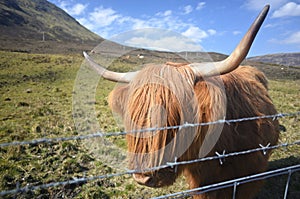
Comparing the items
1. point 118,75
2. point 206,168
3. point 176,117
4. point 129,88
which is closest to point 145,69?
point 129,88

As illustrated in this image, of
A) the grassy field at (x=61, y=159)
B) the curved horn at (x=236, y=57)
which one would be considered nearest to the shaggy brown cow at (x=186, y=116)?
the curved horn at (x=236, y=57)

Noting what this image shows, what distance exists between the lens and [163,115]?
6.77 ft

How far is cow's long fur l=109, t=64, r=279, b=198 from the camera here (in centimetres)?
209

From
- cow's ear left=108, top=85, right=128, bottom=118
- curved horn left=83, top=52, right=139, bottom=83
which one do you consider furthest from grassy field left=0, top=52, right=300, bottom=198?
curved horn left=83, top=52, right=139, bottom=83

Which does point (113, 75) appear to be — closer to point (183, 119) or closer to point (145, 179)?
point (183, 119)

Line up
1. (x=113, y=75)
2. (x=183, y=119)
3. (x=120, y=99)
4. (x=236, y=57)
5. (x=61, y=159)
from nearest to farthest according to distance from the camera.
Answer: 1. (x=236, y=57)
2. (x=183, y=119)
3. (x=120, y=99)
4. (x=113, y=75)
5. (x=61, y=159)

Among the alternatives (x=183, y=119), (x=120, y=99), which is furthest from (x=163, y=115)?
(x=120, y=99)

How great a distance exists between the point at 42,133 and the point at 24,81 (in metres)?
11.2

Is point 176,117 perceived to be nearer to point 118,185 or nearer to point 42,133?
point 118,185

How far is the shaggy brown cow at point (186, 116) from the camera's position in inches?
81.6

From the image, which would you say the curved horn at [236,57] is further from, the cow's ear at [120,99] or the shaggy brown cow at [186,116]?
the cow's ear at [120,99]

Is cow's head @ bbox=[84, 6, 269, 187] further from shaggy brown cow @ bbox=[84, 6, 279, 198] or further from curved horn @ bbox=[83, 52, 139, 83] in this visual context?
curved horn @ bbox=[83, 52, 139, 83]

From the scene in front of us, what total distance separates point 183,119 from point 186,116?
4cm

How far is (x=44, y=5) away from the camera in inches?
5896
